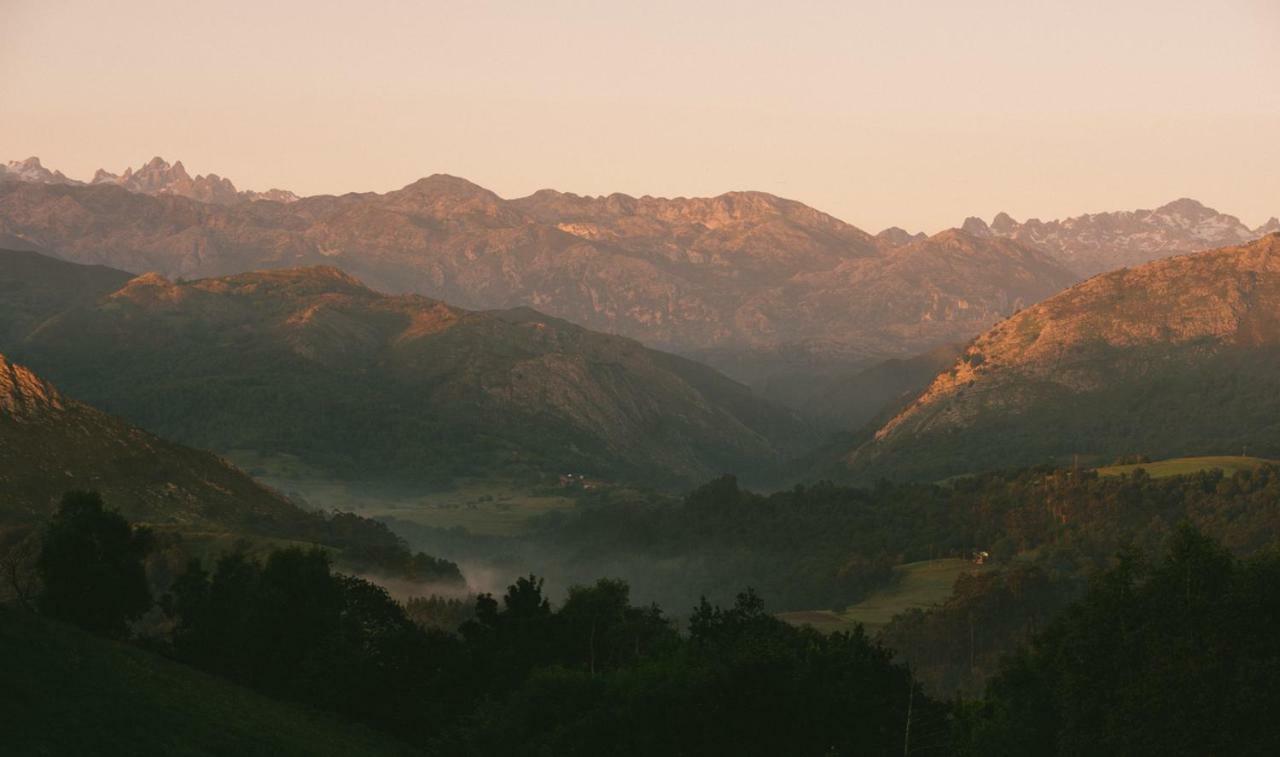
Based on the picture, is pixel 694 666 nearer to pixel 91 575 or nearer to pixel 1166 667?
pixel 1166 667

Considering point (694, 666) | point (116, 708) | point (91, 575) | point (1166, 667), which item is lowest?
point (694, 666)

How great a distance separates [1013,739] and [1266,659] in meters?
19.9

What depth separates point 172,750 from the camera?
74.1m

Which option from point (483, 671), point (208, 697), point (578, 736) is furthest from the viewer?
Result: point (483, 671)

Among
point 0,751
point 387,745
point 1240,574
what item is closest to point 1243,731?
point 1240,574

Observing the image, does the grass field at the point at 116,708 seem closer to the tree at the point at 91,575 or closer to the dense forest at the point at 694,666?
the dense forest at the point at 694,666

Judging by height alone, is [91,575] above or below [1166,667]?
below

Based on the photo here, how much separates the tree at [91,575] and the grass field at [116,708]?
35.5 meters

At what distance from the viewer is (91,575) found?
129250 millimetres

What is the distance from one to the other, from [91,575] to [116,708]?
56.4 metres

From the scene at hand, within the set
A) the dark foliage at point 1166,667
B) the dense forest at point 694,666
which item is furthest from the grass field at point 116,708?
the dark foliage at point 1166,667

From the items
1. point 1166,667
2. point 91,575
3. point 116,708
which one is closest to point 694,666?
point 1166,667

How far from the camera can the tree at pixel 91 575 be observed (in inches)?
5037

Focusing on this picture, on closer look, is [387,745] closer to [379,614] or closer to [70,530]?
[379,614]
